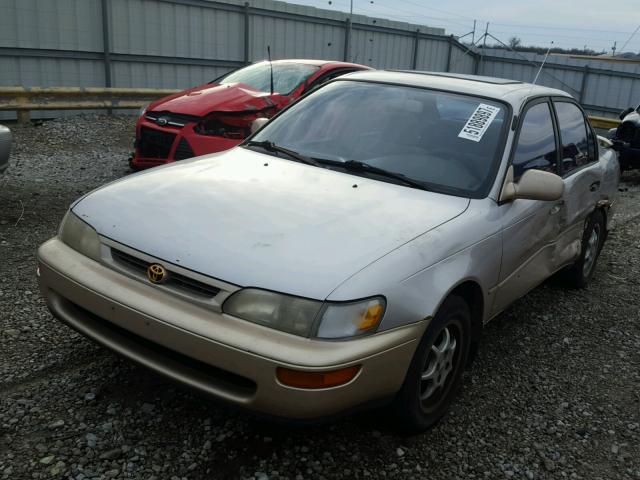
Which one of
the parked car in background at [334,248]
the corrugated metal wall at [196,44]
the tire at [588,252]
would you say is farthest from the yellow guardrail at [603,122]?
the parked car in background at [334,248]

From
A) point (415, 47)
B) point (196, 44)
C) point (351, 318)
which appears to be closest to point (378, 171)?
point (351, 318)

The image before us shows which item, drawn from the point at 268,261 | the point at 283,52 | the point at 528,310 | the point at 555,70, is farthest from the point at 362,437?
the point at 555,70

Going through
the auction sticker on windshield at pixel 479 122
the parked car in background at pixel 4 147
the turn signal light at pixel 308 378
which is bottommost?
the turn signal light at pixel 308 378

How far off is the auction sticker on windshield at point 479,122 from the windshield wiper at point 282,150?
2.78 feet

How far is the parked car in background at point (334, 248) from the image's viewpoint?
90.4 inches

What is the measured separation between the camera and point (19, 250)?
189 inches

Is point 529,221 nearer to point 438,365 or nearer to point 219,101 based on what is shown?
point 438,365

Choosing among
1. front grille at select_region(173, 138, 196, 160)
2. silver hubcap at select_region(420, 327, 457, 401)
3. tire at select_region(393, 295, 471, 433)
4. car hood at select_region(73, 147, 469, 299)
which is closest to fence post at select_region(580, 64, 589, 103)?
front grille at select_region(173, 138, 196, 160)

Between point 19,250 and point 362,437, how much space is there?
131 inches

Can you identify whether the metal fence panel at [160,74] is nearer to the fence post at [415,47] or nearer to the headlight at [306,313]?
the fence post at [415,47]

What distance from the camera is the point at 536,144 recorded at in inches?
149

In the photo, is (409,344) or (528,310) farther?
(528,310)

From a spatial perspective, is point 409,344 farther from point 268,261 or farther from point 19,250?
point 19,250

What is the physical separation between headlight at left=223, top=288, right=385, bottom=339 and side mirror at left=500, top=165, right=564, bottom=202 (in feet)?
4.14
